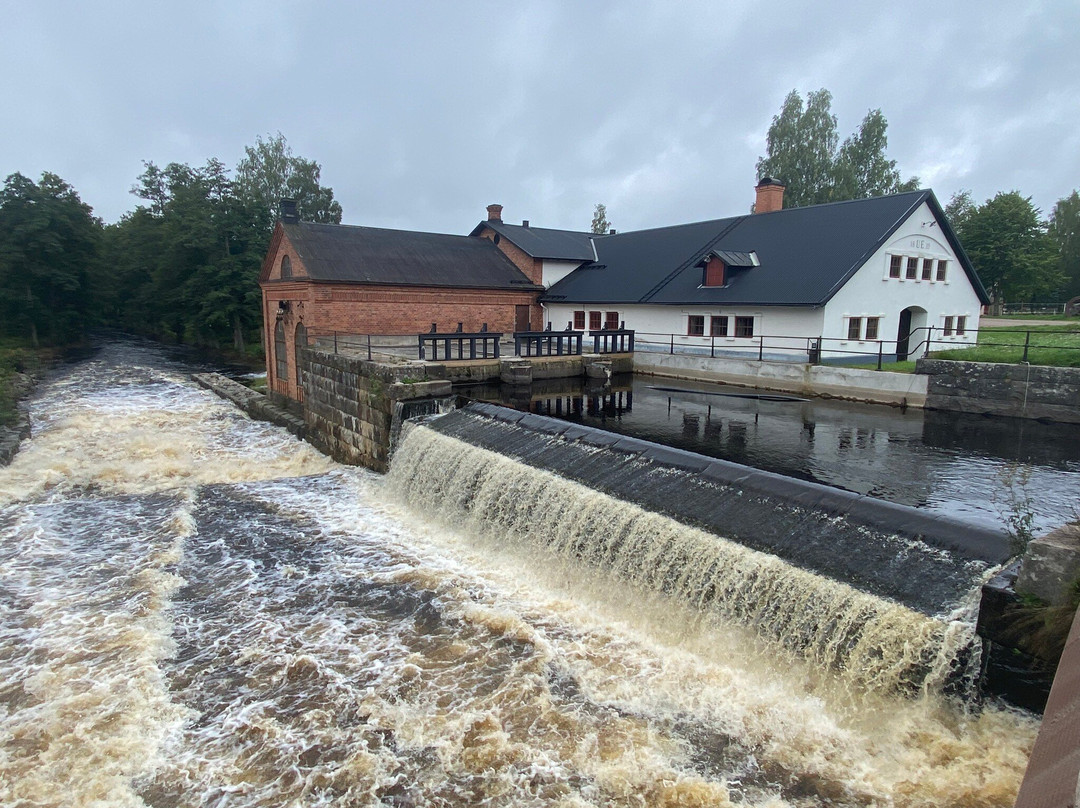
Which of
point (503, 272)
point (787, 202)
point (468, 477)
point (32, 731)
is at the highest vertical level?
point (787, 202)

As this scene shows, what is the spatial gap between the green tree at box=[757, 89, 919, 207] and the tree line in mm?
34941

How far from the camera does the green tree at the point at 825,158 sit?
1689 inches

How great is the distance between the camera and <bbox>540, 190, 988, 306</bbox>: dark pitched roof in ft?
70.1

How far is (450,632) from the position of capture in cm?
809

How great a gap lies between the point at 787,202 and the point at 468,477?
40114 mm

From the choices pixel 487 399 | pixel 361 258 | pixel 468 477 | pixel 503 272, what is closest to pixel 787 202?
pixel 503 272

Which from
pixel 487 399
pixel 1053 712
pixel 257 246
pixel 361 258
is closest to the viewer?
pixel 1053 712

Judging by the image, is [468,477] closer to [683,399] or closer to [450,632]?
[450,632]

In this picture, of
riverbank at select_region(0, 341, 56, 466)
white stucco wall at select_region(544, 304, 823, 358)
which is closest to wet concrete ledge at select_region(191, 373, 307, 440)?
riverbank at select_region(0, 341, 56, 466)

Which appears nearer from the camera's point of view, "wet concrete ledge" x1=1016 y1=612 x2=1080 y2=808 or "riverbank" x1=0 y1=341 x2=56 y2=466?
"wet concrete ledge" x1=1016 y1=612 x2=1080 y2=808

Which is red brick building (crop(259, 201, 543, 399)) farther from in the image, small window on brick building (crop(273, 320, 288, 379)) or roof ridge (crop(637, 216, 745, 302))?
roof ridge (crop(637, 216, 745, 302))

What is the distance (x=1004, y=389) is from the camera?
1502 cm

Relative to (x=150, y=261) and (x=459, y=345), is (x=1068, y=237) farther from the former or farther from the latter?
(x=150, y=261)

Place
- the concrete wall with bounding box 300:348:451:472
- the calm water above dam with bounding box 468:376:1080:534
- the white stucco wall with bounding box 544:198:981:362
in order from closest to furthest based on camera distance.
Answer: the calm water above dam with bounding box 468:376:1080:534, the concrete wall with bounding box 300:348:451:472, the white stucco wall with bounding box 544:198:981:362
